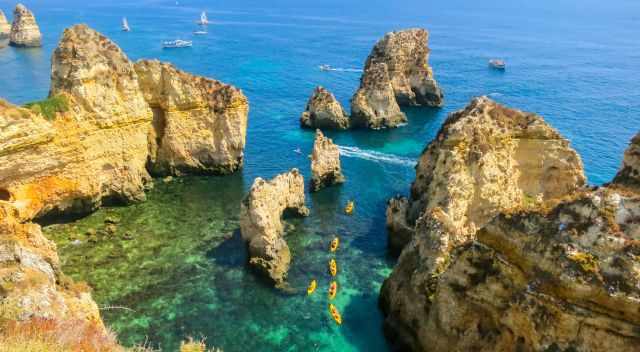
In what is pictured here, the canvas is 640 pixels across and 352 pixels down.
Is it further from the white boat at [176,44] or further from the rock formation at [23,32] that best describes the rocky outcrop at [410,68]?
the rock formation at [23,32]

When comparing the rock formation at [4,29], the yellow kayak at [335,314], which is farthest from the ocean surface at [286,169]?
the rock formation at [4,29]

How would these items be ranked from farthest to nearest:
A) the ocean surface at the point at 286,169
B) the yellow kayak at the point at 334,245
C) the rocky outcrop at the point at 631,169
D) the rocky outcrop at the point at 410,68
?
the rocky outcrop at the point at 410,68
the yellow kayak at the point at 334,245
the ocean surface at the point at 286,169
the rocky outcrop at the point at 631,169

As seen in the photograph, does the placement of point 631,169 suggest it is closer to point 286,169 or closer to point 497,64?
point 286,169

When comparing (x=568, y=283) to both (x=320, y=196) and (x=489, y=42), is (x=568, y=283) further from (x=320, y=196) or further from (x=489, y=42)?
(x=489, y=42)

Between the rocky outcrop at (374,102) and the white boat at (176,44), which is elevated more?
the white boat at (176,44)

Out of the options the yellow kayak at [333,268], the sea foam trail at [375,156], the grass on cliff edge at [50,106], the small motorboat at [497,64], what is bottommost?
the yellow kayak at [333,268]
